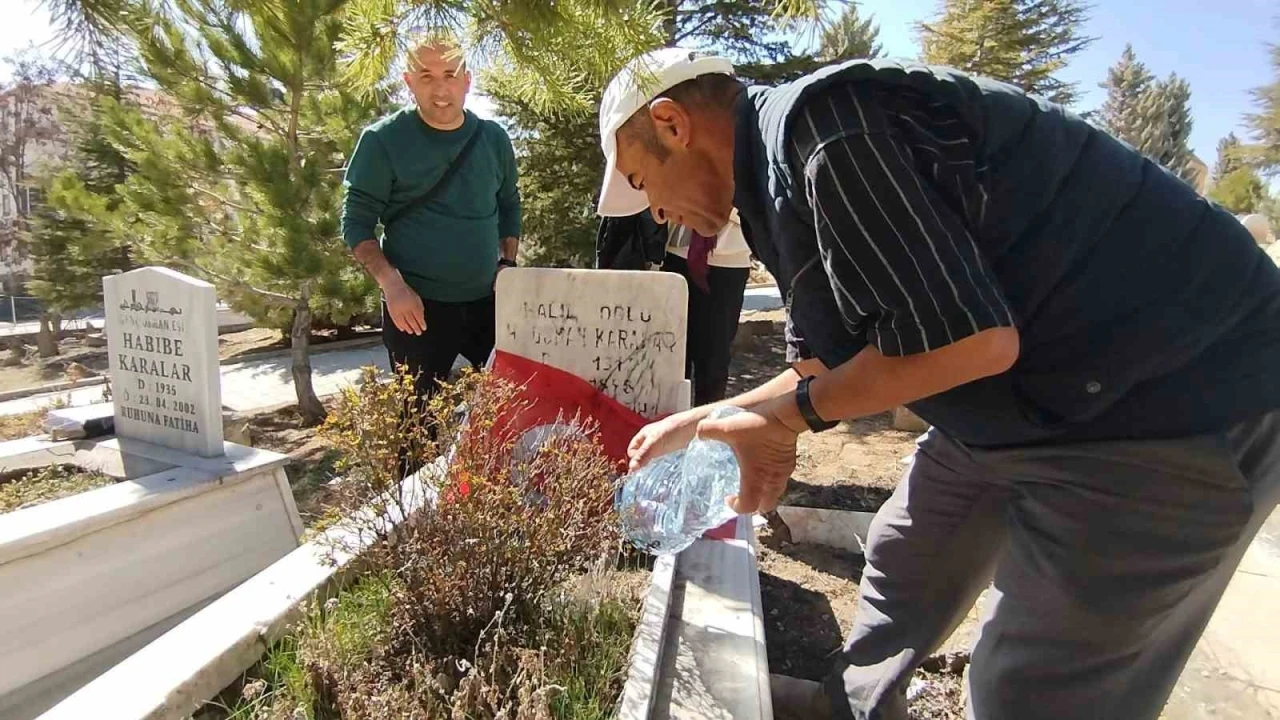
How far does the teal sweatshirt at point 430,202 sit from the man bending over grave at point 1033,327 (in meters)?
1.58

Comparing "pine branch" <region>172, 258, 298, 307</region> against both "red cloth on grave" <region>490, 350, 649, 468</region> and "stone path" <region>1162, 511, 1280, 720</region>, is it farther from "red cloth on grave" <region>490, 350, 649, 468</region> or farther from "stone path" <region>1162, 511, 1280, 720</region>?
"stone path" <region>1162, 511, 1280, 720</region>

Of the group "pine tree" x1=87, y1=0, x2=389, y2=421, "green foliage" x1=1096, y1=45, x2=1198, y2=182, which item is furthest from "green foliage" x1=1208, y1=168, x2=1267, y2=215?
"pine tree" x1=87, y1=0, x2=389, y2=421

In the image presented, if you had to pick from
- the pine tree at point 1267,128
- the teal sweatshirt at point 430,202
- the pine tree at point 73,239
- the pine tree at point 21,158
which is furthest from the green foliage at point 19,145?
the pine tree at point 1267,128

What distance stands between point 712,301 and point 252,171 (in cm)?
349

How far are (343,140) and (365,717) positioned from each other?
455cm

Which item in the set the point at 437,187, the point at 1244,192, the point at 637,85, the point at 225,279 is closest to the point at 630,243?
the point at 437,187

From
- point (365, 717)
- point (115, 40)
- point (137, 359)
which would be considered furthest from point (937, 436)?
point (137, 359)

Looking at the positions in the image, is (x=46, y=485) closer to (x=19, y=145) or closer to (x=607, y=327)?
(x=607, y=327)

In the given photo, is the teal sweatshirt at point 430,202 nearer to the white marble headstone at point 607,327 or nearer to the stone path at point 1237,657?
the white marble headstone at point 607,327

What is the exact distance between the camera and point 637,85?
1337mm

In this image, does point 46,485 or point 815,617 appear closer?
point 815,617

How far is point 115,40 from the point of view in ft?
5.40

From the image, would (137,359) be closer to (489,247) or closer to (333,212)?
(489,247)

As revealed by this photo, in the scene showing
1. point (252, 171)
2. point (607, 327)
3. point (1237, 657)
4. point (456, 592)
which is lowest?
point (1237, 657)
